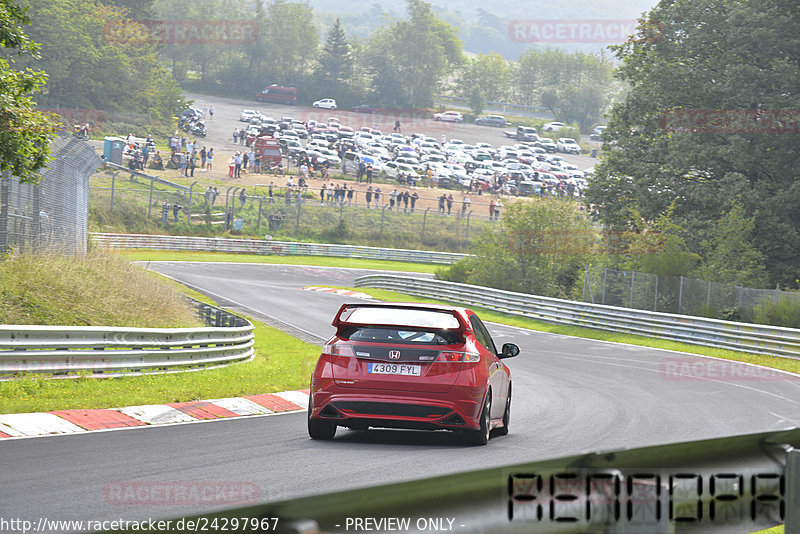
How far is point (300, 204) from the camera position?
2616 inches

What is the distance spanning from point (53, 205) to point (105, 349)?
22.4 ft

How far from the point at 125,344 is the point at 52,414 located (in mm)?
→ 3882

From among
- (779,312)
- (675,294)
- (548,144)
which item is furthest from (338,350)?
(548,144)

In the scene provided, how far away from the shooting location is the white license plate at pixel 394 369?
974 centimetres

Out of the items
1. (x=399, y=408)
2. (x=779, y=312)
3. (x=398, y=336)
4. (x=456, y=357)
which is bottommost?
(x=779, y=312)

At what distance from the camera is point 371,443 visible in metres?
10.2

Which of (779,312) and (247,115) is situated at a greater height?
(247,115)

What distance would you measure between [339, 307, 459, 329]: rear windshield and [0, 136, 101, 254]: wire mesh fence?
766 cm

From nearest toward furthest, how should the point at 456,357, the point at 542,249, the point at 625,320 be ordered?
the point at 456,357 < the point at 625,320 < the point at 542,249

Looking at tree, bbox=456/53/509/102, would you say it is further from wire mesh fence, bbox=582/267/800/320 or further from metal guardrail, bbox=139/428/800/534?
metal guardrail, bbox=139/428/800/534

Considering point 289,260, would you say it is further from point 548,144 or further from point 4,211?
point 548,144

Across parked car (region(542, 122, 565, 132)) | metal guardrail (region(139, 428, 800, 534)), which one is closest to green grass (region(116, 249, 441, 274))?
metal guardrail (region(139, 428, 800, 534))

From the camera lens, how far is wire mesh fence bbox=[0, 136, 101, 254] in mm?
17625

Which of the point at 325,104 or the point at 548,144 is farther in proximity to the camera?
the point at 325,104
